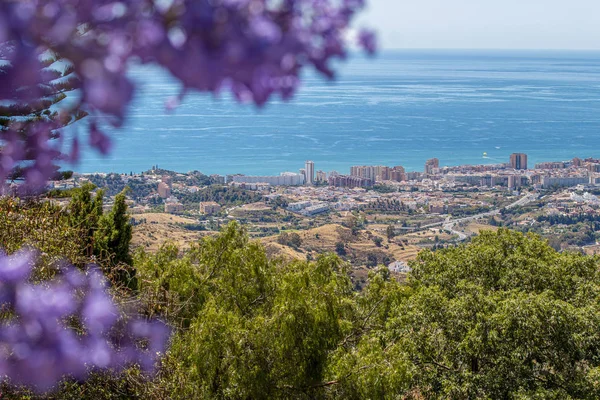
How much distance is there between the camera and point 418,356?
7.93 m

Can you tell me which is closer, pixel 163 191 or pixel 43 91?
pixel 43 91

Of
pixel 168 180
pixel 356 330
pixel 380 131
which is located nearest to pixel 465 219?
pixel 168 180

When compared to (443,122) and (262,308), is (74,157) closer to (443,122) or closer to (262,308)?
(262,308)

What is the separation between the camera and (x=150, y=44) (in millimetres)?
956

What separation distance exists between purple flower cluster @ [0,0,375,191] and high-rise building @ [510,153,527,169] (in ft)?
196

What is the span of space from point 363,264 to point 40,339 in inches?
1054

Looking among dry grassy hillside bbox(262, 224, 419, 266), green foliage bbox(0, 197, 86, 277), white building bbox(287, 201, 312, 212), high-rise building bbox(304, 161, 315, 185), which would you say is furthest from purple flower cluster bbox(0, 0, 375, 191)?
high-rise building bbox(304, 161, 315, 185)

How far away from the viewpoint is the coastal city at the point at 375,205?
32.1 m

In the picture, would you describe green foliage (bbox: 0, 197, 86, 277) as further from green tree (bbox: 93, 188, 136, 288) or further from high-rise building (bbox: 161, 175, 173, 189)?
high-rise building (bbox: 161, 175, 173, 189)

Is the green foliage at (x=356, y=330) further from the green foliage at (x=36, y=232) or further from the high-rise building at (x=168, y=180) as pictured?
the high-rise building at (x=168, y=180)

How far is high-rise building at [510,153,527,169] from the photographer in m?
57.3

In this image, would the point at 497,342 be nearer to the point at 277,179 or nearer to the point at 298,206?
the point at 298,206

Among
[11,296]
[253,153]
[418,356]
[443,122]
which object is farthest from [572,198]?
[11,296]

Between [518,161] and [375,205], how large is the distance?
19.3 metres
